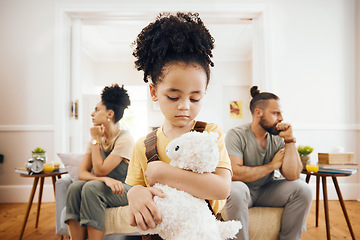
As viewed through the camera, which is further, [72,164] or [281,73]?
[281,73]

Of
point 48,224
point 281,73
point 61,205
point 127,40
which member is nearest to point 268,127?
point 61,205

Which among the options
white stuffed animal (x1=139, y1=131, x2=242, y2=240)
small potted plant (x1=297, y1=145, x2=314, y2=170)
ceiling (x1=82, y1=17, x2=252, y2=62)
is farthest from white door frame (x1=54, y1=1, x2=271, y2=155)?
white stuffed animal (x1=139, y1=131, x2=242, y2=240)

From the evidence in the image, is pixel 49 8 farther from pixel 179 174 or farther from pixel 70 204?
pixel 179 174

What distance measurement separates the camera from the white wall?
3443mm

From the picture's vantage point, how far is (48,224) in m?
2.53

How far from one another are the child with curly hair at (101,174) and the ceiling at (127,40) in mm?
2510

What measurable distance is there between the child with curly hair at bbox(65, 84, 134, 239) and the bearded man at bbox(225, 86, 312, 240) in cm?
75

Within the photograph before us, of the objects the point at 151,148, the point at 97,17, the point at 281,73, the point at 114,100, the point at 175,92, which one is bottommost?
the point at 151,148

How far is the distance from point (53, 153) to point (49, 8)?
1.85 meters

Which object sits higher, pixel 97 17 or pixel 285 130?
pixel 97 17

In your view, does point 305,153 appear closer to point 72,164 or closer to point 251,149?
point 251,149

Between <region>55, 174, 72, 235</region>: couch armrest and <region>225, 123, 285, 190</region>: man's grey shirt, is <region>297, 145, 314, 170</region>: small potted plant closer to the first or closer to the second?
<region>225, 123, 285, 190</region>: man's grey shirt

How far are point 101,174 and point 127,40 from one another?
169 inches

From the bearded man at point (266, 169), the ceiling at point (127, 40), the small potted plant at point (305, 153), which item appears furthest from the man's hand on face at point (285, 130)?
the ceiling at point (127, 40)
